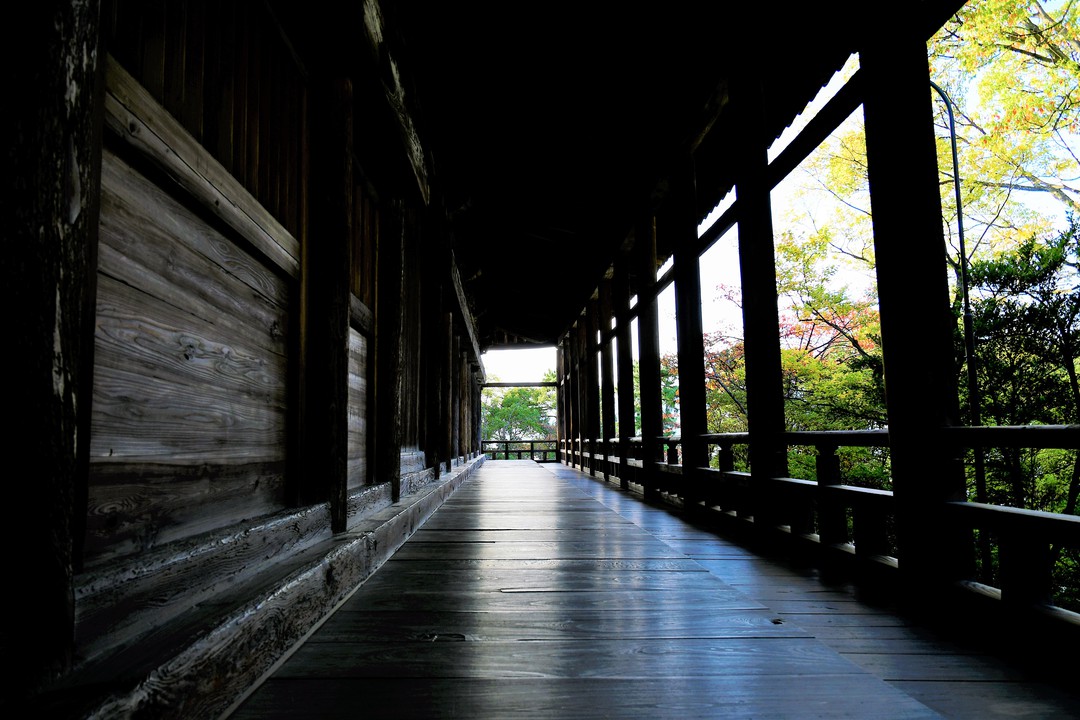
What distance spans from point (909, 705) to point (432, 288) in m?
6.25

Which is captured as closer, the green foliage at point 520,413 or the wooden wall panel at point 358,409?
the wooden wall panel at point 358,409

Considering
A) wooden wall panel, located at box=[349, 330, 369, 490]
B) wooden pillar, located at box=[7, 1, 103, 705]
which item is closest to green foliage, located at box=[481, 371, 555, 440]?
wooden wall panel, located at box=[349, 330, 369, 490]

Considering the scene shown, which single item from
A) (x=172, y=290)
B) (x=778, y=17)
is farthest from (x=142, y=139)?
(x=778, y=17)

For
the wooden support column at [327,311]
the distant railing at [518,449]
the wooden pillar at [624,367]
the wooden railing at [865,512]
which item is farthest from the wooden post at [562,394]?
the wooden support column at [327,311]

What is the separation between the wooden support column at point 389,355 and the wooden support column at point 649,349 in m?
3.28

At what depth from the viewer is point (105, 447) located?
1.36 m

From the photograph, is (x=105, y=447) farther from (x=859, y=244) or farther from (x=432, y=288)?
(x=859, y=244)

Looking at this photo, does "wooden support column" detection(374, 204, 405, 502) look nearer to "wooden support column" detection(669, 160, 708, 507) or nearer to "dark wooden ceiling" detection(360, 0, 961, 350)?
"dark wooden ceiling" detection(360, 0, 961, 350)

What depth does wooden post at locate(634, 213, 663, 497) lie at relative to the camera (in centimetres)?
676

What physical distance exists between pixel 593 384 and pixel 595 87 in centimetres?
683

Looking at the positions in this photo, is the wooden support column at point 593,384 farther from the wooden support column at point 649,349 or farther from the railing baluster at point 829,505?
the railing baluster at point 829,505

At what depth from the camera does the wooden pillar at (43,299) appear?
0.88 metres

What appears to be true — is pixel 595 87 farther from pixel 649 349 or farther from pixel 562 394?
pixel 562 394

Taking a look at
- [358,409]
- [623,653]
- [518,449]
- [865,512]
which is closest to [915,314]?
[865,512]
